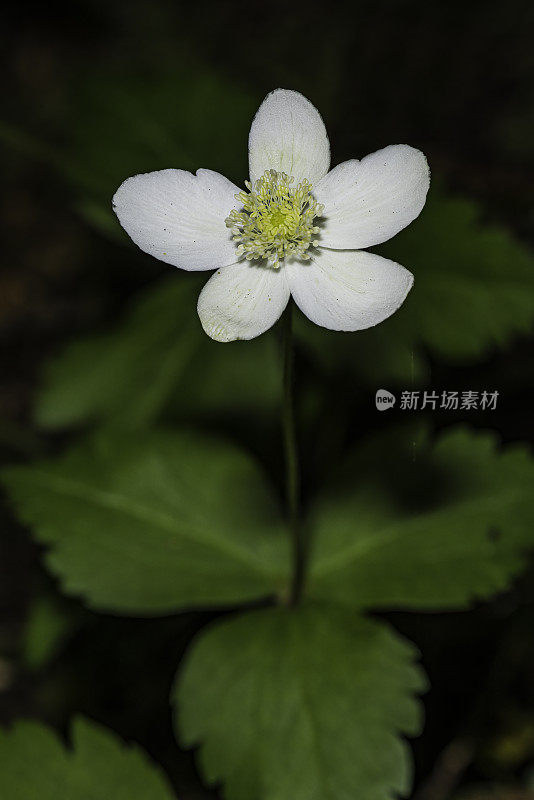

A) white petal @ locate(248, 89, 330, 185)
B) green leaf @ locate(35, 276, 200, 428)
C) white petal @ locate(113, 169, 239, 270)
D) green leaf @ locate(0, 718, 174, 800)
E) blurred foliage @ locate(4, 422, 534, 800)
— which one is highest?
white petal @ locate(248, 89, 330, 185)

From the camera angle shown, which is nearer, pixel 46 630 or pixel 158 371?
pixel 46 630

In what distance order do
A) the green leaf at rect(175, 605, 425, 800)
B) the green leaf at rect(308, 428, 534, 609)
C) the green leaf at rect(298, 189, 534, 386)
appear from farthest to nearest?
the green leaf at rect(298, 189, 534, 386), the green leaf at rect(308, 428, 534, 609), the green leaf at rect(175, 605, 425, 800)

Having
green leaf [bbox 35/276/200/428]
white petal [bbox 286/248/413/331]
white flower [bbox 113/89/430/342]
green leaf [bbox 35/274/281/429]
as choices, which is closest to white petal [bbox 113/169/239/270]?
white flower [bbox 113/89/430/342]

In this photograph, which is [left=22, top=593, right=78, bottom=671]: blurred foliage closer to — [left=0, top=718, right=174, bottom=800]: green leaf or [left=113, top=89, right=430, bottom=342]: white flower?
[left=0, top=718, right=174, bottom=800]: green leaf

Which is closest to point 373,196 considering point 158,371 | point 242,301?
point 242,301

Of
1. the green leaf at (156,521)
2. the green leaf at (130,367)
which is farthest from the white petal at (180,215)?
the green leaf at (130,367)

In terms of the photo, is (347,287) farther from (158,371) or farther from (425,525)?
(158,371)

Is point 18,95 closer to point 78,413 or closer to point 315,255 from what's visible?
point 78,413
